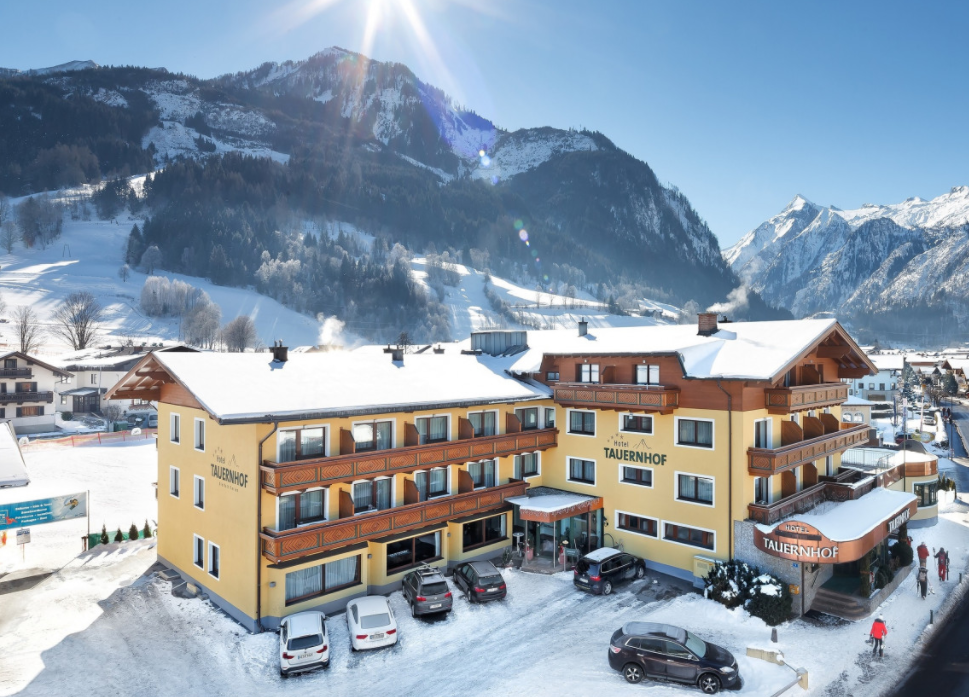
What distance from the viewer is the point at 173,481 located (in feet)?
92.8

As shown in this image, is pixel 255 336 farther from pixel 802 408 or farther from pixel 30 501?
pixel 802 408

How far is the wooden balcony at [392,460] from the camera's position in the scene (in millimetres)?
21250

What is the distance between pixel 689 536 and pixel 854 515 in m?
7.93

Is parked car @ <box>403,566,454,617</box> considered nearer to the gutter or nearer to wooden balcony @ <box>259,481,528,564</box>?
wooden balcony @ <box>259,481,528,564</box>

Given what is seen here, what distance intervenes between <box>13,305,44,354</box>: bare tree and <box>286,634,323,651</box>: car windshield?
112813mm

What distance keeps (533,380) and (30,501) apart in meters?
26.6

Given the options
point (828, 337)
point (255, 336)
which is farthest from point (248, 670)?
point (255, 336)

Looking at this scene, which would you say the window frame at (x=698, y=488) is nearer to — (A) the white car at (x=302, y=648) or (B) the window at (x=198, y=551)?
(A) the white car at (x=302, y=648)

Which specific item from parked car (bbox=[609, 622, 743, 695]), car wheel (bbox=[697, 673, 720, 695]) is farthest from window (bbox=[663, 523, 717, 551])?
car wheel (bbox=[697, 673, 720, 695])

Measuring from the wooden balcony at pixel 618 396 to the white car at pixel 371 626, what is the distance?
14.5 metres

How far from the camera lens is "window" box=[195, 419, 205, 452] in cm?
2570

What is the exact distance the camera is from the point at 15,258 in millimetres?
164875

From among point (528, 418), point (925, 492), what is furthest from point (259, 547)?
point (925, 492)

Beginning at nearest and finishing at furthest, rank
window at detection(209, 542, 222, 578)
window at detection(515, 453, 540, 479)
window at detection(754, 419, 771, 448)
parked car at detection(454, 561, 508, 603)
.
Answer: parked car at detection(454, 561, 508, 603), window at detection(209, 542, 222, 578), window at detection(754, 419, 771, 448), window at detection(515, 453, 540, 479)
